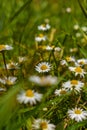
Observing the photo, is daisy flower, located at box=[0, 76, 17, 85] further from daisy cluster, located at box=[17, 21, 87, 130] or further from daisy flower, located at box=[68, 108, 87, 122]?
daisy flower, located at box=[68, 108, 87, 122]

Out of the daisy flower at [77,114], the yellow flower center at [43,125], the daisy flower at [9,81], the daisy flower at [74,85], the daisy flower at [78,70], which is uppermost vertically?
the yellow flower center at [43,125]

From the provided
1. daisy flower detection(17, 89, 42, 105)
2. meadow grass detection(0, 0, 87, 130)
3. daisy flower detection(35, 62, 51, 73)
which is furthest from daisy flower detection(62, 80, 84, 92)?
daisy flower detection(17, 89, 42, 105)

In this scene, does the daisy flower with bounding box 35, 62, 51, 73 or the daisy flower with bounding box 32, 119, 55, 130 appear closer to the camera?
the daisy flower with bounding box 32, 119, 55, 130

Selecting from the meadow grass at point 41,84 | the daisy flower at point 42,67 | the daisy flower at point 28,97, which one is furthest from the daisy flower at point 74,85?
the daisy flower at point 28,97

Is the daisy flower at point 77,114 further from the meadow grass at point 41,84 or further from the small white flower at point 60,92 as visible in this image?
the small white flower at point 60,92

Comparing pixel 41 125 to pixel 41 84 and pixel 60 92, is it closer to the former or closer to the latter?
pixel 41 84

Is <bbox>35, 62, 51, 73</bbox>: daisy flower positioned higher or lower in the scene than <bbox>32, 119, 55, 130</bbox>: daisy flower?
lower

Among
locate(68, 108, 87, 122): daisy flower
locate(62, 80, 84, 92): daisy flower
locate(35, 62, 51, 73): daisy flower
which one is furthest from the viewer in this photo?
locate(35, 62, 51, 73): daisy flower

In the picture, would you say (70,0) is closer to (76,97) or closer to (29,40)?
(29,40)

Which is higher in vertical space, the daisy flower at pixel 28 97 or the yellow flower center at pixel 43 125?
the daisy flower at pixel 28 97
